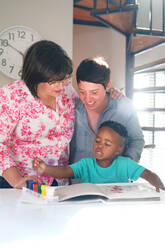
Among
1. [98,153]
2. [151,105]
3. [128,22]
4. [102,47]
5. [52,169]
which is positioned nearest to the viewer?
[52,169]

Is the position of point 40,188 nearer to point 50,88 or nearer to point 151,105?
point 50,88

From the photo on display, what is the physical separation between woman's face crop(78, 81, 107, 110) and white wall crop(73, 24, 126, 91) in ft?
10.5

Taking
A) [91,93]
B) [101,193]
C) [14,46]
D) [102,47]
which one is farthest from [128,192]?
[102,47]

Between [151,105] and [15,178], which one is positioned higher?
[151,105]

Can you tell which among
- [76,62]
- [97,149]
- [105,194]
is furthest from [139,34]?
[105,194]

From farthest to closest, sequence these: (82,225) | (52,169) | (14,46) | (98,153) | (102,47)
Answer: (102,47) → (14,46) → (98,153) → (52,169) → (82,225)

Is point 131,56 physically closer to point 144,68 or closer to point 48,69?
point 144,68

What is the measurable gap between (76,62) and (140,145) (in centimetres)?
321

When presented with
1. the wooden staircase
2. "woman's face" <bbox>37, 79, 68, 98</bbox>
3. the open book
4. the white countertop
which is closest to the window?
the wooden staircase

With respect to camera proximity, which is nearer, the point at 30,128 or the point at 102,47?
the point at 30,128

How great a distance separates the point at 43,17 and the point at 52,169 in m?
Result: 1.96

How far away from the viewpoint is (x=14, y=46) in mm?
3021

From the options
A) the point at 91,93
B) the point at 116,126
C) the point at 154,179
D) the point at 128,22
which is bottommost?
the point at 154,179

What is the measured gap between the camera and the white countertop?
0.75 meters
